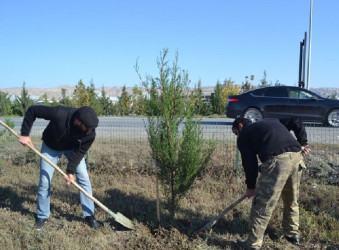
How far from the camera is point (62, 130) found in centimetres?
425

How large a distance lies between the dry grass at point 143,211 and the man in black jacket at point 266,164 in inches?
22.5

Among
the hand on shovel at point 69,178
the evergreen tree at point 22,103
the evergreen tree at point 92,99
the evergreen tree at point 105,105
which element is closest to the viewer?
the hand on shovel at point 69,178

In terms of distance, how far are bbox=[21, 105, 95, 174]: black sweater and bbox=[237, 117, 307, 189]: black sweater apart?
1879 mm

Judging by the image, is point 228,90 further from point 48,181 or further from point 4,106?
point 48,181

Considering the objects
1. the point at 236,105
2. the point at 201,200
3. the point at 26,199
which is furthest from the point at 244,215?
the point at 236,105

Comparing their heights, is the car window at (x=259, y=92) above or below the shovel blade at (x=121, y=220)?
above

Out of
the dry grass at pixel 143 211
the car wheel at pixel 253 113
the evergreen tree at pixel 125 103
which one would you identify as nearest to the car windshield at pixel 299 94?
the car wheel at pixel 253 113

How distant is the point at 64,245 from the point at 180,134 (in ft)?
6.22

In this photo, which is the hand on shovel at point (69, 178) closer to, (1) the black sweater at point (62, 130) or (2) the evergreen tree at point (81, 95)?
(1) the black sweater at point (62, 130)

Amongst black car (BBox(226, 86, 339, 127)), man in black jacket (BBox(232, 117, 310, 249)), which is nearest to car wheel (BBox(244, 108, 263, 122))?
black car (BBox(226, 86, 339, 127))

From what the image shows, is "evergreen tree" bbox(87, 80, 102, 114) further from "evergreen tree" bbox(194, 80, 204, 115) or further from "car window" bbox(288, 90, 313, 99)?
"evergreen tree" bbox(194, 80, 204, 115)

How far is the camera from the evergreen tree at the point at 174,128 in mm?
4230

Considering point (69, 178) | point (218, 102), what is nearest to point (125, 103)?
point (218, 102)

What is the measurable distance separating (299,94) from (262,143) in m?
8.65
